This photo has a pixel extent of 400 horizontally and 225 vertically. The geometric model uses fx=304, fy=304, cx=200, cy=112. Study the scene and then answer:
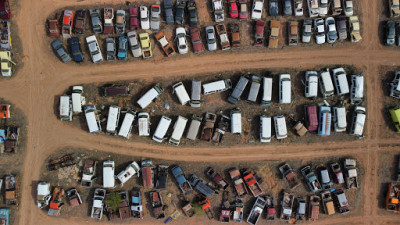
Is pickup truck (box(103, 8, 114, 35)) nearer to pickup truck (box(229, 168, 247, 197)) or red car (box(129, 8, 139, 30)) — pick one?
red car (box(129, 8, 139, 30))

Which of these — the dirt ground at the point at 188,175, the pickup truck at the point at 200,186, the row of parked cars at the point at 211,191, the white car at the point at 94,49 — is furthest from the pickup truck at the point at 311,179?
the white car at the point at 94,49

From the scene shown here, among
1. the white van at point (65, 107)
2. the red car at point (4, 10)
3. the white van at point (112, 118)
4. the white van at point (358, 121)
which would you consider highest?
the red car at point (4, 10)

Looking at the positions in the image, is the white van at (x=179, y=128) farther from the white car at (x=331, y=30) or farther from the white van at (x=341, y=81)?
the white car at (x=331, y=30)

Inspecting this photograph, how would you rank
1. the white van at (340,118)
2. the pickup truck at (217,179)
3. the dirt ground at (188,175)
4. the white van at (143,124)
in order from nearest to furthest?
1. the white van at (143,124)
2. the white van at (340,118)
3. the pickup truck at (217,179)
4. the dirt ground at (188,175)

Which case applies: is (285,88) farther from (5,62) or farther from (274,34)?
(5,62)

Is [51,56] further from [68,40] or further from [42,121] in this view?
[42,121]

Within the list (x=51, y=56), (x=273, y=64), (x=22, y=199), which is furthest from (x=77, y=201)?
(x=273, y=64)
